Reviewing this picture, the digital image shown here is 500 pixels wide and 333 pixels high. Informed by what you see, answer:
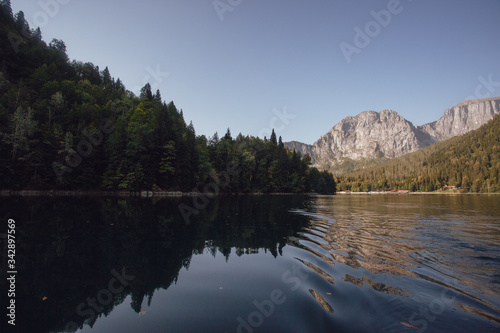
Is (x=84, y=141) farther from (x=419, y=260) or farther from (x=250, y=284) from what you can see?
(x=419, y=260)

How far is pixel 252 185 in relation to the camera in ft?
339

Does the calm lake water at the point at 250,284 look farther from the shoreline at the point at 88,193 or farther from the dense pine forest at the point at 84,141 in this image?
the dense pine forest at the point at 84,141

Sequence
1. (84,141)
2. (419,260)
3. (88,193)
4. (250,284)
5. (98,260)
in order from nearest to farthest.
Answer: (250,284) < (98,260) < (419,260) < (88,193) < (84,141)

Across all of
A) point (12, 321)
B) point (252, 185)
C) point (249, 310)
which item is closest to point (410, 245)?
point (249, 310)

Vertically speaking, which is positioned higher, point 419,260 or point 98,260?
point 98,260

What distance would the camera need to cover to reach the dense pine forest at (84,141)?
49.7 meters

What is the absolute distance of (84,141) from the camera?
5994 centimetres

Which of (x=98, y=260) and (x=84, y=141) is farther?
(x=84, y=141)

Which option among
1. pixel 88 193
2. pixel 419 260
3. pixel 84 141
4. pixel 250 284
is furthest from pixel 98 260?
pixel 84 141

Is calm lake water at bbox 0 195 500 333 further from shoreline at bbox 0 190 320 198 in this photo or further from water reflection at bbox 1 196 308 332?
shoreline at bbox 0 190 320 198

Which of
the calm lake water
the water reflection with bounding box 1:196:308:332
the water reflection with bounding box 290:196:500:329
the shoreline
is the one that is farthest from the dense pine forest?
the water reflection with bounding box 290:196:500:329

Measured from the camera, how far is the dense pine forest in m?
49.7

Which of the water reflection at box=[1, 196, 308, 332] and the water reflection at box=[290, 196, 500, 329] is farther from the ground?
the water reflection at box=[1, 196, 308, 332]

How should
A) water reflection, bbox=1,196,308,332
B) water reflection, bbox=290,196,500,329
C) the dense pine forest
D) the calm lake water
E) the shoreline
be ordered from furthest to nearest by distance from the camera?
the dense pine forest < the shoreline < water reflection, bbox=290,196,500,329 < water reflection, bbox=1,196,308,332 < the calm lake water
